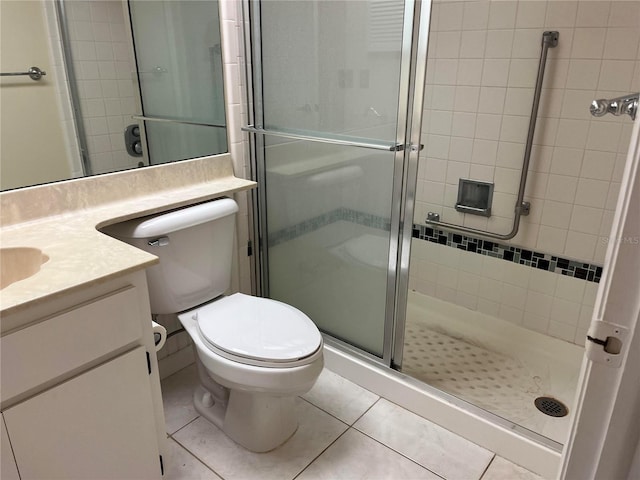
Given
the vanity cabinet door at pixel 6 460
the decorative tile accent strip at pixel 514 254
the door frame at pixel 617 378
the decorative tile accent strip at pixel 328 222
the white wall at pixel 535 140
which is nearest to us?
the door frame at pixel 617 378

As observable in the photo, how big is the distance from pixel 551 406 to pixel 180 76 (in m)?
1.98

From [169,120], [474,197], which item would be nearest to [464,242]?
[474,197]

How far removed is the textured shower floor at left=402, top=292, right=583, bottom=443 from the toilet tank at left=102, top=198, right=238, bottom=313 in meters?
0.91

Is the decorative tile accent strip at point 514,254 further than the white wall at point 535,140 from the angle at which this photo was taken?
Yes

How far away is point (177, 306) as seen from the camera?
5.65ft

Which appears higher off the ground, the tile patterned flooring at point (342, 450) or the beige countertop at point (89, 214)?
the beige countertop at point (89, 214)

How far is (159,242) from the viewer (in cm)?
156

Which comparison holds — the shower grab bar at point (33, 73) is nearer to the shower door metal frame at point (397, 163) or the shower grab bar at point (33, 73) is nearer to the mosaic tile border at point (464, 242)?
the shower door metal frame at point (397, 163)

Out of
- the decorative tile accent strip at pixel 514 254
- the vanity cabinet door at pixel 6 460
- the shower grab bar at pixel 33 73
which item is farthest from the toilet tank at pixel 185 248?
the decorative tile accent strip at pixel 514 254

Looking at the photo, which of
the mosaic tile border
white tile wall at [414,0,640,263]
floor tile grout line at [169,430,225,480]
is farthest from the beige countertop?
white tile wall at [414,0,640,263]

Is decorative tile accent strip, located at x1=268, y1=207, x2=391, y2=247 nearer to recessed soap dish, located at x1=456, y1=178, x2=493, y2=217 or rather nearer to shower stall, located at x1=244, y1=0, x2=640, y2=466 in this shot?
shower stall, located at x1=244, y1=0, x2=640, y2=466

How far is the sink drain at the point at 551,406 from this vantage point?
5.98 ft

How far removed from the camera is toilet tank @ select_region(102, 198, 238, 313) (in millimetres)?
1543

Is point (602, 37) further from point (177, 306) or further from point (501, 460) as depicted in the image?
point (177, 306)
